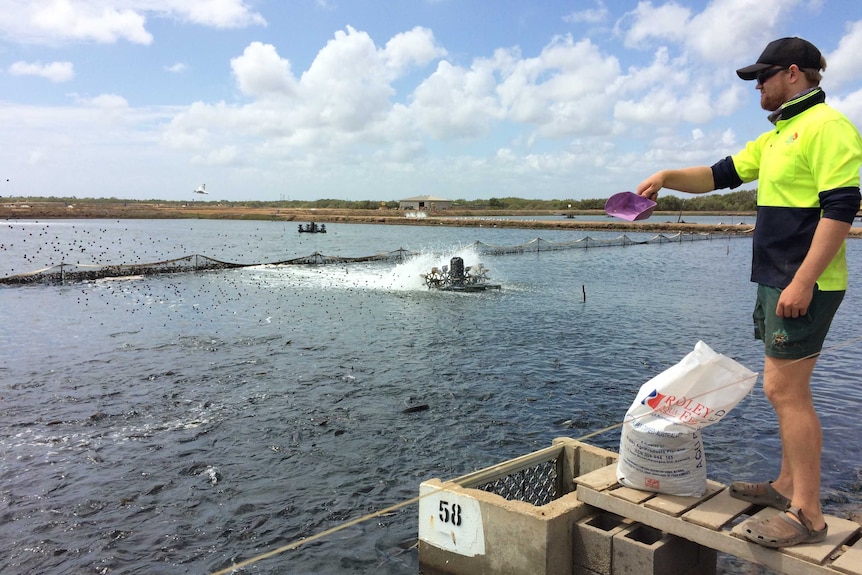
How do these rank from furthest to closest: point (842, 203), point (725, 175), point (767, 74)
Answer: point (725, 175) < point (767, 74) < point (842, 203)

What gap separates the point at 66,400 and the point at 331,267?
95.1 feet

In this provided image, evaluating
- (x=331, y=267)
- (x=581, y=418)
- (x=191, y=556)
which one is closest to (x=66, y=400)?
(x=191, y=556)

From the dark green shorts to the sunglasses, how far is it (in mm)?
1468

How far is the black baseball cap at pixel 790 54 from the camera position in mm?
4023

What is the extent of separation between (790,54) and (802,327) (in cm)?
184

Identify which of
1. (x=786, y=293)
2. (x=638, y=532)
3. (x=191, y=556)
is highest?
(x=786, y=293)

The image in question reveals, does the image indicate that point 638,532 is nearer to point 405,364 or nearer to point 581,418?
point 581,418

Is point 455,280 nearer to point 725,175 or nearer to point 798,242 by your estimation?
point 725,175

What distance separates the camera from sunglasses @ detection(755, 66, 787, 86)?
411 centimetres

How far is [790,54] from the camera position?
4.04 metres

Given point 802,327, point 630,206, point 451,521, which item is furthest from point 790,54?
point 451,521

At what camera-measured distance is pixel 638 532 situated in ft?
16.7

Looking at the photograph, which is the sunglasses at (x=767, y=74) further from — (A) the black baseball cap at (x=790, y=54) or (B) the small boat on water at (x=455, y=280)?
(B) the small boat on water at (x=455, y=280)

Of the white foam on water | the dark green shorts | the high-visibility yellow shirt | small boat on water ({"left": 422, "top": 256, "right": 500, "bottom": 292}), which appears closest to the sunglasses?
the high-visibility yellow shirt
